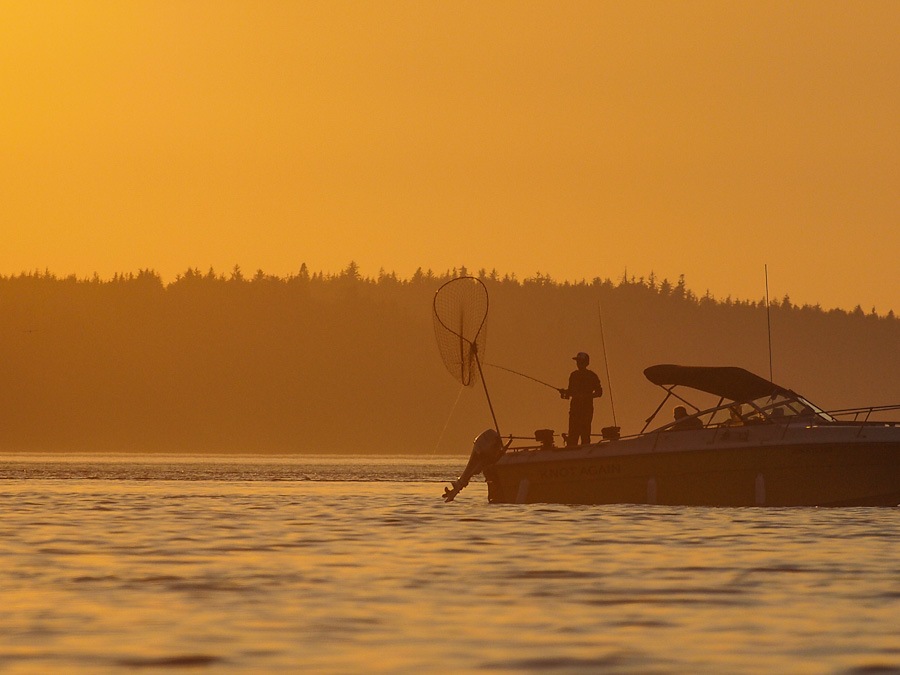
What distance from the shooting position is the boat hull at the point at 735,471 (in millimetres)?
30734

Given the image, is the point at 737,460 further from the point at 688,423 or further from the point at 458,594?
the point at 458,594

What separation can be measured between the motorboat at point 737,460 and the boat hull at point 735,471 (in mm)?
16

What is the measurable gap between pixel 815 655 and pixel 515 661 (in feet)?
6.87

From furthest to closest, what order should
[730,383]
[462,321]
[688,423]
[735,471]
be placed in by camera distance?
[462,321]
[730,383]
[688,423]
[735,471]

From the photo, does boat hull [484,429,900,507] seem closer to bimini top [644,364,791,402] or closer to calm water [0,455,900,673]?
calm water [0,455,900,673]

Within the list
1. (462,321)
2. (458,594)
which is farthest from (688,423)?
(458,594)

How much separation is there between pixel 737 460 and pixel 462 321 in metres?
8.02

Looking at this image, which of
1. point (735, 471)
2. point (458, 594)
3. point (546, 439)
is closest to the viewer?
point (458, 594)

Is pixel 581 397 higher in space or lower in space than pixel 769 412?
higher

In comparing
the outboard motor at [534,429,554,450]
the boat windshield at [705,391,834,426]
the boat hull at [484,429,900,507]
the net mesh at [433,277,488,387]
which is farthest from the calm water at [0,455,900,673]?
the net mesh at [433,277,488,387]

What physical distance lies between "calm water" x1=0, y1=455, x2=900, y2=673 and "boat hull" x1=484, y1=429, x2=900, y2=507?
1460 millimetres

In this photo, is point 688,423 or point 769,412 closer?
point 688,423

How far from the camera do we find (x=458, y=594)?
667 inches

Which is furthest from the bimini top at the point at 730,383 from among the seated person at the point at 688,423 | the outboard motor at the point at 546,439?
the outboard motor at the point at 546,439
